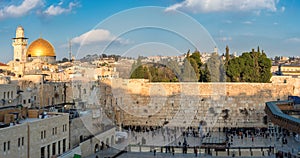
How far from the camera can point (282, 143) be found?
18.5 meters

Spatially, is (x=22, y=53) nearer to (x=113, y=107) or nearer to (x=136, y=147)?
(x=113, y=107)

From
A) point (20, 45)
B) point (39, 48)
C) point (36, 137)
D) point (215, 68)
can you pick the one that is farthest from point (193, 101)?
point (20, 45)

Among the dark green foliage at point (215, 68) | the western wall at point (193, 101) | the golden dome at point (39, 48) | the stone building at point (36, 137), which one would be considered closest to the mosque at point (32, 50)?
the golden dome at point (39, 48)

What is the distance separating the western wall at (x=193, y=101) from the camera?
2600 cm

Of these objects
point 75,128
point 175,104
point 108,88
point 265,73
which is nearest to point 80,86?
point 108,88

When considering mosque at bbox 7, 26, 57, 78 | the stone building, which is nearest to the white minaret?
mosque at bbox 7, 26, 57, 78

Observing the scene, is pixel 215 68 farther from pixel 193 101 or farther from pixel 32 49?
pixel 32 49

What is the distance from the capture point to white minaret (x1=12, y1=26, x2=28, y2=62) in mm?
36569

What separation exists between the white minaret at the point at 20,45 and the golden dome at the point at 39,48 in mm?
733

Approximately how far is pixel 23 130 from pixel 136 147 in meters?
7.55

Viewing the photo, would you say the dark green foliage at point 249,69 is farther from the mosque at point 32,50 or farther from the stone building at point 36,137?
the stone building at point 36,137

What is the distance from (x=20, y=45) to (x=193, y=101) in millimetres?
18746

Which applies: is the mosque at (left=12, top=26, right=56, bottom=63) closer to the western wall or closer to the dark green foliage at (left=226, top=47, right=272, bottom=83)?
the western wall

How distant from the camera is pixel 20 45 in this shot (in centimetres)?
3700
